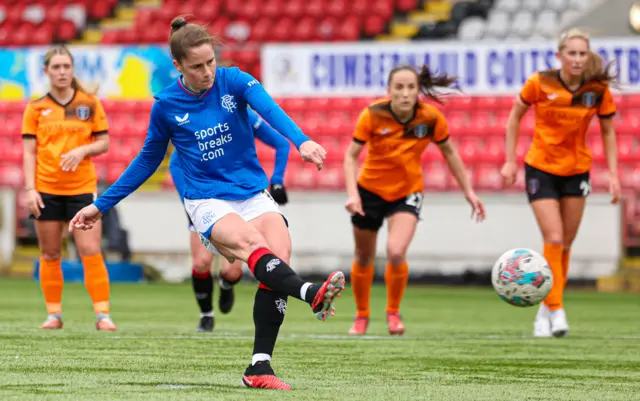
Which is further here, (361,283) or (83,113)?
(361,283)

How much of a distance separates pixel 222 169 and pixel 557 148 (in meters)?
3.68

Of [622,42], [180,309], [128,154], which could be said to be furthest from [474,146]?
[180,309]

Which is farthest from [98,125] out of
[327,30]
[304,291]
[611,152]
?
[327,30]

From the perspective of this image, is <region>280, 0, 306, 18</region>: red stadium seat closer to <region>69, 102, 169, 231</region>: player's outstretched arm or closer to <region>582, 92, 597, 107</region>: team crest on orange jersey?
<region>582, 92, 597, 107</region>: team crest on orange jersey

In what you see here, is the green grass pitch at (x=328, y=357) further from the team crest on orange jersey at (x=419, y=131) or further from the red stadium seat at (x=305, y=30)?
the red stadium seat at (x=305, y=30)

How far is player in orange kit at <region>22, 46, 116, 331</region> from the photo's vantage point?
8625 mm

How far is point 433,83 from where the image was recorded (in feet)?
28.7

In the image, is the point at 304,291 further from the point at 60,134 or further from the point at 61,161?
the point at 60,134

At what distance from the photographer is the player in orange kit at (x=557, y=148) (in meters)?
8.58

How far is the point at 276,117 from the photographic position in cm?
522

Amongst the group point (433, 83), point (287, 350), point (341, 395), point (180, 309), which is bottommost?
point (180, 309)

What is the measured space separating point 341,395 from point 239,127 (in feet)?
4.28

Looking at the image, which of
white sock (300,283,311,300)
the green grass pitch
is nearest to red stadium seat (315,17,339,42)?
the green grass pitch

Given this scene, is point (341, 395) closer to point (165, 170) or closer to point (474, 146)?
point (474, 146)
